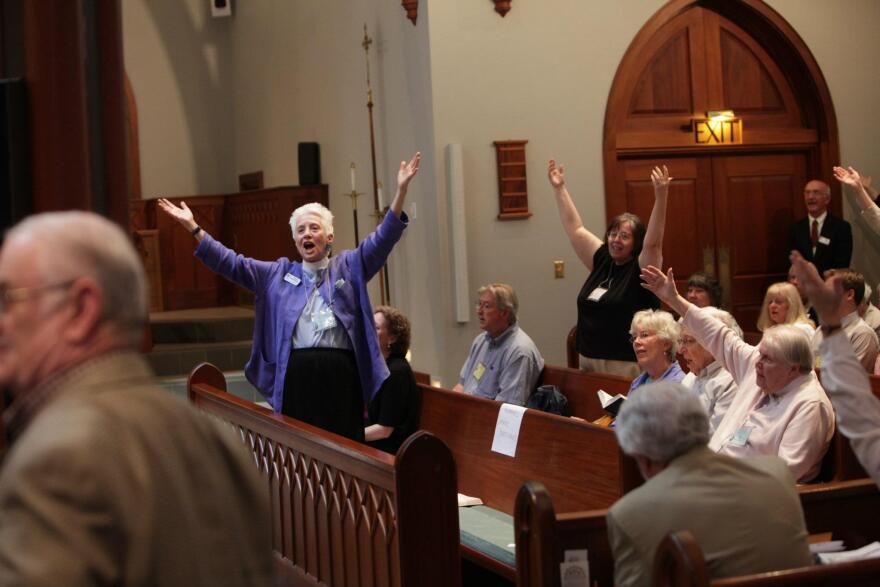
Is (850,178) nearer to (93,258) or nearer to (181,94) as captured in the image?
(93,258)

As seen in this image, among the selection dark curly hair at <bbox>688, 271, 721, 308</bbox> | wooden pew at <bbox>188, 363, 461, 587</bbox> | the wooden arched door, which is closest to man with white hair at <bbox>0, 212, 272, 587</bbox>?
wooden pew at <bbox>188, 363, 461, 587</bbox>

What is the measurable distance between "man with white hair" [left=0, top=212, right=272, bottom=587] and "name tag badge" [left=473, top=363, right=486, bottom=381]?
13.9 ft

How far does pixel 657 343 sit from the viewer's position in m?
4.51

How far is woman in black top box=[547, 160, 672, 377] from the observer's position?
213 inches

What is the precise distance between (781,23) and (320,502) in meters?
6.14

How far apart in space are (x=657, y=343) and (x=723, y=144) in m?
4.36

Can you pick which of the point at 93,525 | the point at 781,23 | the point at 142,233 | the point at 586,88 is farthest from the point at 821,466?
the point at 142,233

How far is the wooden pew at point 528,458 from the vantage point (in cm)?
364

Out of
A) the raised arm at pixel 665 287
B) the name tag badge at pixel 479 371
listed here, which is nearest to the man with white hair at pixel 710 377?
the raised arm at pixel 665 287

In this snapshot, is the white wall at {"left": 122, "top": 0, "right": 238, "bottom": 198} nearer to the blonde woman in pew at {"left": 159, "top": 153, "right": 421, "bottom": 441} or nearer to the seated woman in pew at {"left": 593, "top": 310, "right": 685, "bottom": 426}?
the blonde woman in pew at {"left": 159, "top": 153, "right": 421, "bottom": 441}

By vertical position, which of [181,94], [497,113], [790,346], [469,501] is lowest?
[469,501]

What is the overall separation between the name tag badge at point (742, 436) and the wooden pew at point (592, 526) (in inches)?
22.2

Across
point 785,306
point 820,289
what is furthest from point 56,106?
point 785,306

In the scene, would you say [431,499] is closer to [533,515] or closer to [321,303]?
[533,515]
